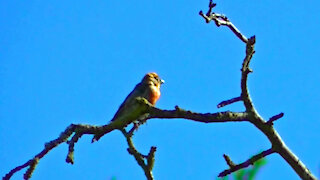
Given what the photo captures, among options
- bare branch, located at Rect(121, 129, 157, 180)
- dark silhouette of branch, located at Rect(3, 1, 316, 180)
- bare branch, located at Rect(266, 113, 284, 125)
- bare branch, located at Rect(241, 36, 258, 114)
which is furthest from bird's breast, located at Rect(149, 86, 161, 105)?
bare branch, located at Rect(266, 113, 284, 125)

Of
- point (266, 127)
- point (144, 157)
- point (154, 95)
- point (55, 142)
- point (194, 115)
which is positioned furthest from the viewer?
point (154, 95)

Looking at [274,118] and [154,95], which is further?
[154,95]

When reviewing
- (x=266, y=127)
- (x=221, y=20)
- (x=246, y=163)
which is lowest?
(x=246, y=163)

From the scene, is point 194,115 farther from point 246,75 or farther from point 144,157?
point 144,157

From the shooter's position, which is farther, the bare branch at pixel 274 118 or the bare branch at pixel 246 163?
the bare branch at pixel 246 163

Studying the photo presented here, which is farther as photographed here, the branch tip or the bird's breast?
the bird's breast

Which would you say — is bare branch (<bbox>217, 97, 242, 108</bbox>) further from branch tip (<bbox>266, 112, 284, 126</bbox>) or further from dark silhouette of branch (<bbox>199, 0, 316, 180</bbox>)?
branch tip (<bbox>266, 112, 284, 126</bbox>)

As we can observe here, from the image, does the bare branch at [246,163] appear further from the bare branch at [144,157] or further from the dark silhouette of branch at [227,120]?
the bare branch at [144,157]

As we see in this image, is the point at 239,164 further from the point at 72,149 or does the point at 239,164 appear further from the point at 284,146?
the point at 72,149

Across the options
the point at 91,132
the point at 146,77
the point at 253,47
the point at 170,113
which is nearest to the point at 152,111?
the point at 170,113

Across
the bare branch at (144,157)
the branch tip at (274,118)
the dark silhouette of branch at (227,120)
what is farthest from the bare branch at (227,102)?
the bare branch at (144,157)

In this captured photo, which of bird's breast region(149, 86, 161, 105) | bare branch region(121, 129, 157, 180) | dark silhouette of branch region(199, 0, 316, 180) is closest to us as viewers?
dark silhouette of branch region(199, 0, 316, 180)

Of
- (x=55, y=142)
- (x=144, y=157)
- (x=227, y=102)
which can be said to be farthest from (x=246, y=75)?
(x=55, y=142)

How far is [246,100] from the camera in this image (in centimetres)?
374
